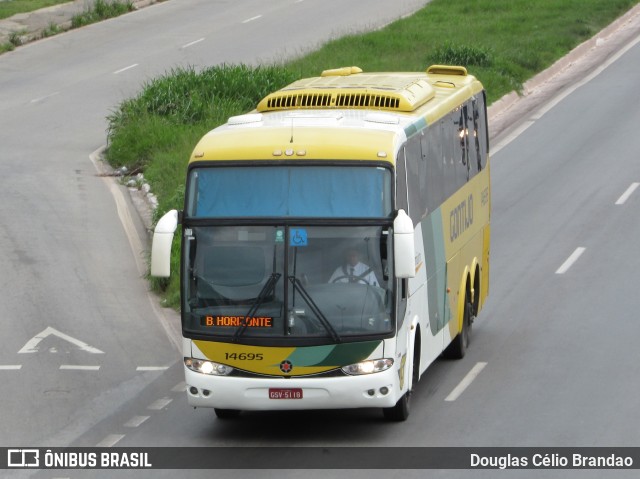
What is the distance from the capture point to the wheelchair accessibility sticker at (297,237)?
1399cm

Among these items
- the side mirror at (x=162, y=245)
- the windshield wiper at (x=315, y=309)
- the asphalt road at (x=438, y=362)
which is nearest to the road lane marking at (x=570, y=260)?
the asphalt road at (x=438, y=362)

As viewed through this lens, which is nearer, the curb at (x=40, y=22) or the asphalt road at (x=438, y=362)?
the asphalt road at (x=438, y=362)

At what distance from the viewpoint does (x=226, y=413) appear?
606 inches

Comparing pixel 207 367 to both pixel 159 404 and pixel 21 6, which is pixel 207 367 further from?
pixel 21 6

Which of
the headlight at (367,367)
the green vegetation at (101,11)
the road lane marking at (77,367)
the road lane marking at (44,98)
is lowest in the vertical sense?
the green vegetation at (101,11)

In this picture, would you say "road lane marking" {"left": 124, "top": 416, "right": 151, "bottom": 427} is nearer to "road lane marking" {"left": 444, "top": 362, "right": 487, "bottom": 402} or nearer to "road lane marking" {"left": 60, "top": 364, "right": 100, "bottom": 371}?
"road lane marking" {"left": 60, "top": 364, "right": 100, "bottom": 371}

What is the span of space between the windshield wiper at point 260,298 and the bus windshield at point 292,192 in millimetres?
632

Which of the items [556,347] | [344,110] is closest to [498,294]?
[556,347]

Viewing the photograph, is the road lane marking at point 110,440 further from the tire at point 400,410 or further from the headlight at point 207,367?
the tire at point 400,410

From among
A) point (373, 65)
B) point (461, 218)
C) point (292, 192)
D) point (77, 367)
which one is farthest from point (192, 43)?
point (292, 192)

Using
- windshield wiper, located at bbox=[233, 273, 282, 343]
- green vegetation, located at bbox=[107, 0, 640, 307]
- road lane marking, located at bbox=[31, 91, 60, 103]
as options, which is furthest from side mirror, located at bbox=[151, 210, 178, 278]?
road lane marking, located at bbox=[31, 91, 60, 103]

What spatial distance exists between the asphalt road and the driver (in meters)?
1.69

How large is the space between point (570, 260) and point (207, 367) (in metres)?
10.3

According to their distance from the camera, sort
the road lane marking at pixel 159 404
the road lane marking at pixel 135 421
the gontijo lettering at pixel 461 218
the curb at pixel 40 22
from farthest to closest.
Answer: the curb at pixel 40 22
the gontijo lettering at pixel 461 218
the road lane marking at pixel 159 404
the road lane marking at pixel 135 421
